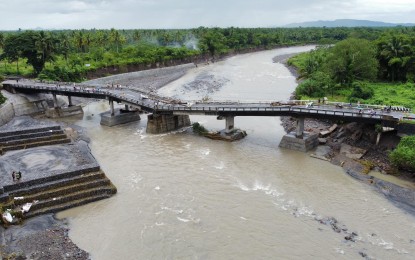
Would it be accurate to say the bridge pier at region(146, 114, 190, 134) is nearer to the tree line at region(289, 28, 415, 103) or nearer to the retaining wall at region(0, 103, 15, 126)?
the retaining wall at region(0, 103, 15, 126)

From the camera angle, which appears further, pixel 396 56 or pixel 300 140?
pixel 396 56

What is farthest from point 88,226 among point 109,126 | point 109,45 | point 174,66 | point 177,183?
point 109,45

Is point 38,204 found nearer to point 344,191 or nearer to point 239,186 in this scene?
point 239,186

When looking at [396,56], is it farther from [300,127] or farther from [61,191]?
[61,191]

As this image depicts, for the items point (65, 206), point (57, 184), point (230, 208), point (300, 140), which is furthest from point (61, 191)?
point (300, 140)

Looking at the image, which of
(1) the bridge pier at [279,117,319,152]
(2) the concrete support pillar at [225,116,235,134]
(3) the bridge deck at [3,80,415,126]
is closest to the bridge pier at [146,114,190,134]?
(3) the bridge deck at [3,80,415,126]

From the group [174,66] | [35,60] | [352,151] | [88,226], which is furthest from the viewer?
[174,66]
